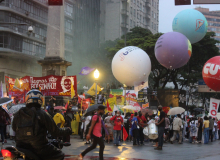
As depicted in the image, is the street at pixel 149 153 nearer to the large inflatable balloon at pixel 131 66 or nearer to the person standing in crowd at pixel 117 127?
the person standing in crowd at pixel 117 127

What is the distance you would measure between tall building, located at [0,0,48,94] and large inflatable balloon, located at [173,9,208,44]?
80.5 feet

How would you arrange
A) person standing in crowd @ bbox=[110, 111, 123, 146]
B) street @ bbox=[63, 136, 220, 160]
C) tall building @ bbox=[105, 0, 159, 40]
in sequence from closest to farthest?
street @ bbox=[63, 136, 220, 160], person standing in crowd @ bbox=[110, 111, 123, 146], tall building @ bbox=[105, 0, 159, 40]

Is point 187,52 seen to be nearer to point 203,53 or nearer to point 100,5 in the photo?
point 203,53

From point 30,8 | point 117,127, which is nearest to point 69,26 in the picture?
point 30,8

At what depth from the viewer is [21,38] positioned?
152 feet

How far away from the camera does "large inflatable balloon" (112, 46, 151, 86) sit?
17734 mm

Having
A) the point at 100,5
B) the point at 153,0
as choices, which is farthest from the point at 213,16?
the point at 100,5

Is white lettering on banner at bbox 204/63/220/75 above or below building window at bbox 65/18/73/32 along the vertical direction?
below

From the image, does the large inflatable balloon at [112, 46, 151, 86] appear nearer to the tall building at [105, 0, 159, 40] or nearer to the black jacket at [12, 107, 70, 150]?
the black jacket at [12, 107, 70, 150]

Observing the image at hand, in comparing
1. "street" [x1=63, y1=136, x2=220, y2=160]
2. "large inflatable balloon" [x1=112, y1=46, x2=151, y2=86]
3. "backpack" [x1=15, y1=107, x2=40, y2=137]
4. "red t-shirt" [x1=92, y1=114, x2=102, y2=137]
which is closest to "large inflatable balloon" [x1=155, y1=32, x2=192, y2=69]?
"large inflatable balloon" [x1=112, y1=46, x2=151, y2=86]

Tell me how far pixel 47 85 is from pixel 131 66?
321 inches

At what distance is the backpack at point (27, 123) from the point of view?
4.89 meters

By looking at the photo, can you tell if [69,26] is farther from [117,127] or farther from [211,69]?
[117,127]

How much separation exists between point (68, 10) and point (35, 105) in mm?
49381
